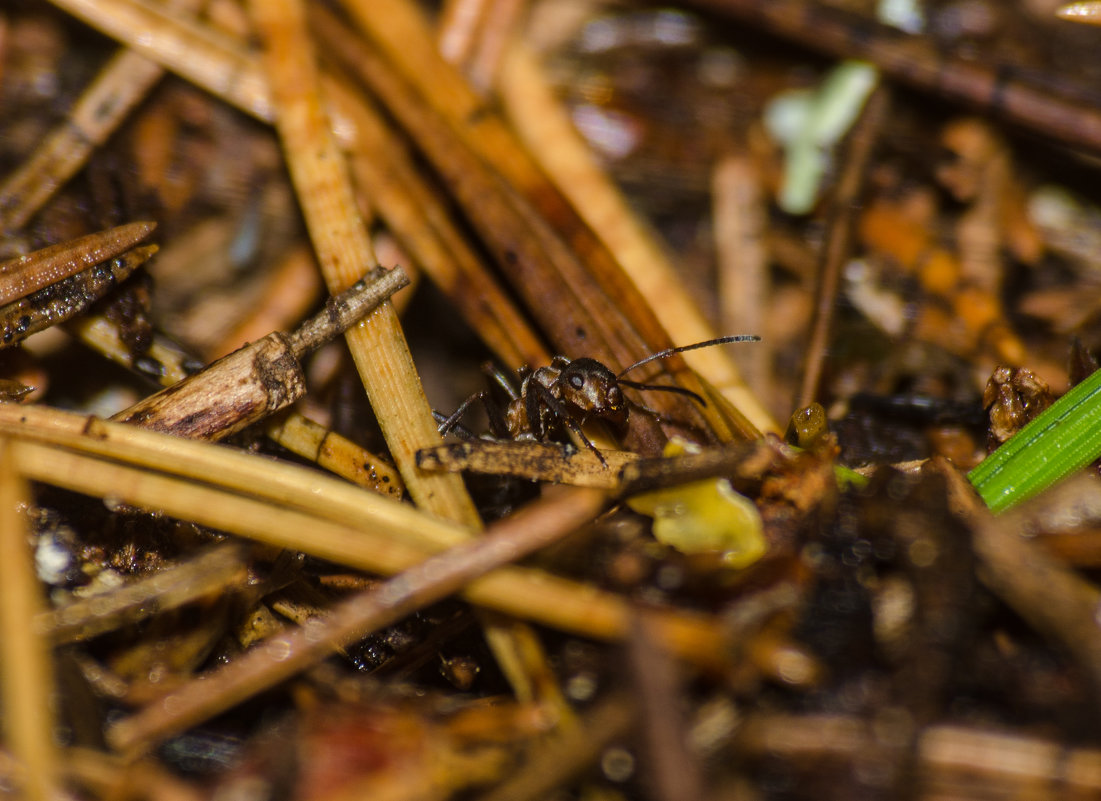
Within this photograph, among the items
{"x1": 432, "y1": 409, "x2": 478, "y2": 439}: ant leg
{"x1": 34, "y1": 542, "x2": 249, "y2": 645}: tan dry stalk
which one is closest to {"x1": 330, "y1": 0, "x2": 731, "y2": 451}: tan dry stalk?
{"x1": 432, "y1": 409, "x2": 478, "y2": 439}: ant leg

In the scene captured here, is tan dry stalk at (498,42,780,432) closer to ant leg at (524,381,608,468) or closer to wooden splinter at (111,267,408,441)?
ant leg at (524,381,608,468)

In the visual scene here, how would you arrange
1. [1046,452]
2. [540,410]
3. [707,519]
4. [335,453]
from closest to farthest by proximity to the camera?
[707,519] → [1046,452] → [335,453] → [540,410]

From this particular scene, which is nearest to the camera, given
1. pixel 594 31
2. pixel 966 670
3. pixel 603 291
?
pixel 966 670

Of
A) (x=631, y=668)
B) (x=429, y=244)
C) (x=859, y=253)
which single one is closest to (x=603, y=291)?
(x=429, y=244)

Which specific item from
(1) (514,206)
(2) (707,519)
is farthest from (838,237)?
(2) (707,519)

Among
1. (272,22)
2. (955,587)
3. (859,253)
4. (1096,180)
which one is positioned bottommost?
(955,587)

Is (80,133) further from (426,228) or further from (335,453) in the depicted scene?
(335,453)

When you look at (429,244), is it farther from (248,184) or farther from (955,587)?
(955,587)
